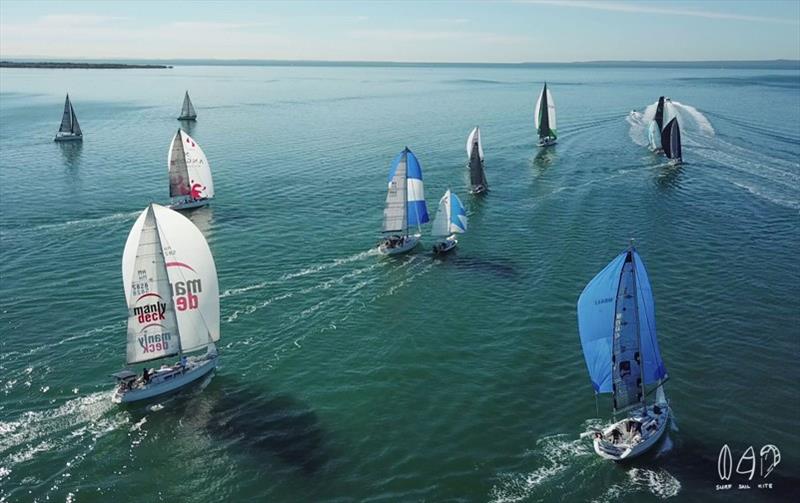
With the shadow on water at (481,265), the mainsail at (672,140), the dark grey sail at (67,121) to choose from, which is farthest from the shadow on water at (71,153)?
the mainsail at (672,140)

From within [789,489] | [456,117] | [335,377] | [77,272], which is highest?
[456,117]

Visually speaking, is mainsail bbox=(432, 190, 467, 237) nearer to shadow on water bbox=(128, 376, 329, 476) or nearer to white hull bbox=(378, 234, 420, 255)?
white hull bbox=(378, 234, 420, 255)

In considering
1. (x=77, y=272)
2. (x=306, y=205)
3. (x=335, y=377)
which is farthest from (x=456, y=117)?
(x=335, y=377)

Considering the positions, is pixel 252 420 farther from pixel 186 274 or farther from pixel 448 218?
pixel 448 218

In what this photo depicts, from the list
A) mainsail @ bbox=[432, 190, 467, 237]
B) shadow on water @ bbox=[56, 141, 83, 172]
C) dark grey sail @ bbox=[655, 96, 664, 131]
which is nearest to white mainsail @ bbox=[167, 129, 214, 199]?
shadow on water @ bbox=[56, 141, 83, 172]

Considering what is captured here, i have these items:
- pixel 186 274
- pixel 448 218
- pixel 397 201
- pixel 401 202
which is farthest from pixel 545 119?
pixel 186 274

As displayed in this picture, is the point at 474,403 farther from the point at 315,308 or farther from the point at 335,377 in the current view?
the point at 315,308

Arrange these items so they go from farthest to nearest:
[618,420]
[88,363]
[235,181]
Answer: [235,181], [88,363], [618,420]
